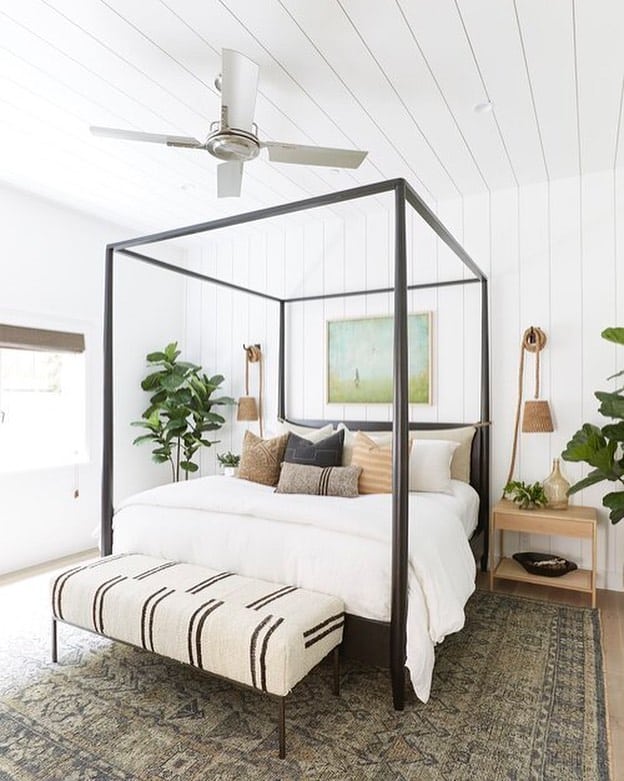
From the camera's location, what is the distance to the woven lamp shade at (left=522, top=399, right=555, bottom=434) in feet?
11.3

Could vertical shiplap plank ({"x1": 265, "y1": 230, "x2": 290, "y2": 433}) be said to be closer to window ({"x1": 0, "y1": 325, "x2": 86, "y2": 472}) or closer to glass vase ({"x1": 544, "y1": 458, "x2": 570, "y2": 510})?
window ({"x1": 0, "y1": 325, "x2": 86, "y2": 472})

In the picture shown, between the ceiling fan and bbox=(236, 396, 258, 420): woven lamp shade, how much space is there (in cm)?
246

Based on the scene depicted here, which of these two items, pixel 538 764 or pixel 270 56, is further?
pixel 270 56

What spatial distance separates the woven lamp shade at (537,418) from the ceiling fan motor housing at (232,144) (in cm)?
238

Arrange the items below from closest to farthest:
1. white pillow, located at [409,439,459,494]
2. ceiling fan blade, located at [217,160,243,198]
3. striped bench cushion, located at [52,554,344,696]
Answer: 1. striped bench cushion, located at [52,554,344,696]
2. ceiling fan blade, located at [217,160,243,198]
3. white pillow, located at [409,439,459,494]

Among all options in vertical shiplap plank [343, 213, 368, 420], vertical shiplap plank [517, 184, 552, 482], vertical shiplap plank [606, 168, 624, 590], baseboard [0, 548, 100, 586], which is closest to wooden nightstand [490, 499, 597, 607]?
vertical shiplap plank [606, 168, 624, 590]

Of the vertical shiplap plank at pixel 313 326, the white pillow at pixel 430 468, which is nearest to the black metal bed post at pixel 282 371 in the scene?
the vertical shiplap plank at pixel 313 326

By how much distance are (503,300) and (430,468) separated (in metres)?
1.44

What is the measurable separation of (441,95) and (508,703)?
276 cm

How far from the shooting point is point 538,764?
1.80 meters

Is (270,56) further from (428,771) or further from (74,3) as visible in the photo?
(428,771)

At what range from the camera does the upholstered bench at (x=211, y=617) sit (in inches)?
74.5

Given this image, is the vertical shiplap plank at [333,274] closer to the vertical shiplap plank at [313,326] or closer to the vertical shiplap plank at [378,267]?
the vertical shiplap plank at [313,326]

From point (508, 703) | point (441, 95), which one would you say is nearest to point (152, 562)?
point (508, 703)
